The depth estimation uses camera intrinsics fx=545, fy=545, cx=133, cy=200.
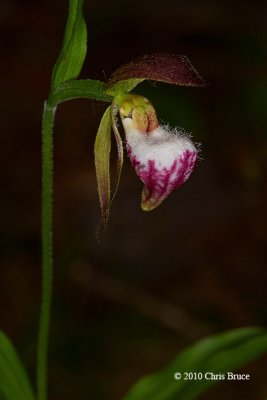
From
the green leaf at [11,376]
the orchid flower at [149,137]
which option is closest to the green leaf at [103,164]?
the orchid flower at [149,137]

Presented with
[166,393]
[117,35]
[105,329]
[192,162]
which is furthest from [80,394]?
[117,35]

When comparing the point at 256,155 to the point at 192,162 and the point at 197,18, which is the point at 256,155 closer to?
the point at 197,18

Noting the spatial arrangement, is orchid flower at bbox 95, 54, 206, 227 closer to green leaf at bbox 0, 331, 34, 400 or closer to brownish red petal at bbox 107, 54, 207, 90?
brownish red petal at bbox 107, 54, 207, 90

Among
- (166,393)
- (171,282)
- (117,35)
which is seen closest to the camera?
(166,393)

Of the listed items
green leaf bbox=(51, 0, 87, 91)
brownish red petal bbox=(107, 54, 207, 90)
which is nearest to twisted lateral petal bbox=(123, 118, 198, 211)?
brownish red petal bbox=(107, 54, 207, 90)

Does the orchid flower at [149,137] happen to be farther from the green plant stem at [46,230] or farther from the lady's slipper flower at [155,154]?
the green plant stem at [46,230]

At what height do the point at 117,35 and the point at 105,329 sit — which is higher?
the point at 117,35

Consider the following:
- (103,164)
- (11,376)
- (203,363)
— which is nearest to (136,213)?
(203,363)
